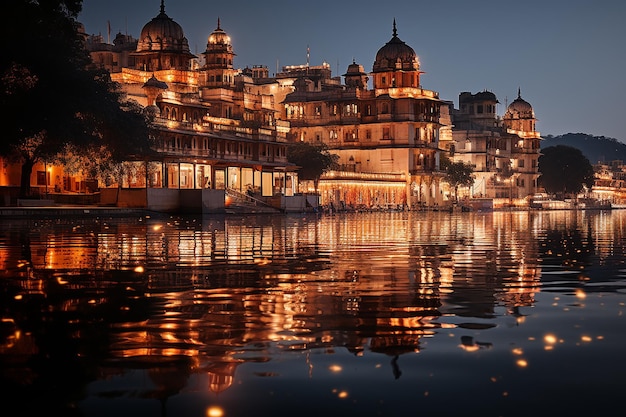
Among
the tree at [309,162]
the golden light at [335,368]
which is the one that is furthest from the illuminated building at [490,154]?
the golden light at [335,368]

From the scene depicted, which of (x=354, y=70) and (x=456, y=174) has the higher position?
(x=354, y=70)

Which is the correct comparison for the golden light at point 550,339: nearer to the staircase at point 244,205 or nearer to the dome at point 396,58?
the staircase at point 244,205

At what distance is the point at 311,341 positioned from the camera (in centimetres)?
805

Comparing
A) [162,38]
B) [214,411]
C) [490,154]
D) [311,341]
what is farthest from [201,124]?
[490,154]

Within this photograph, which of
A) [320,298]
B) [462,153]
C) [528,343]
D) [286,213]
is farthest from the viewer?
[462,153]

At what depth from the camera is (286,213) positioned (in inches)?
3162

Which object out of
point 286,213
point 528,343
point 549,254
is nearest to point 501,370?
point 528,343

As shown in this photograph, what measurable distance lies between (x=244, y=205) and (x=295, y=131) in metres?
70.1

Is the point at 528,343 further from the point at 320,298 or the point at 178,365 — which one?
the point at 320,298

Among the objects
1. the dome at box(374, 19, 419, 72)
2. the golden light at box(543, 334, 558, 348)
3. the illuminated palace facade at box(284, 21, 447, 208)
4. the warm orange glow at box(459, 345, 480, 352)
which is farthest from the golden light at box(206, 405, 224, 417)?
the dome at box(374, 19, 419, 72)

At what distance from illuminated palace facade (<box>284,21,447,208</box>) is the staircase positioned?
57199 millimetres

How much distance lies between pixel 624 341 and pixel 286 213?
72296mm

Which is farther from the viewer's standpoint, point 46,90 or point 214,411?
point 46,90

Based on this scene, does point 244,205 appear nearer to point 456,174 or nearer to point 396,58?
point 396,58
